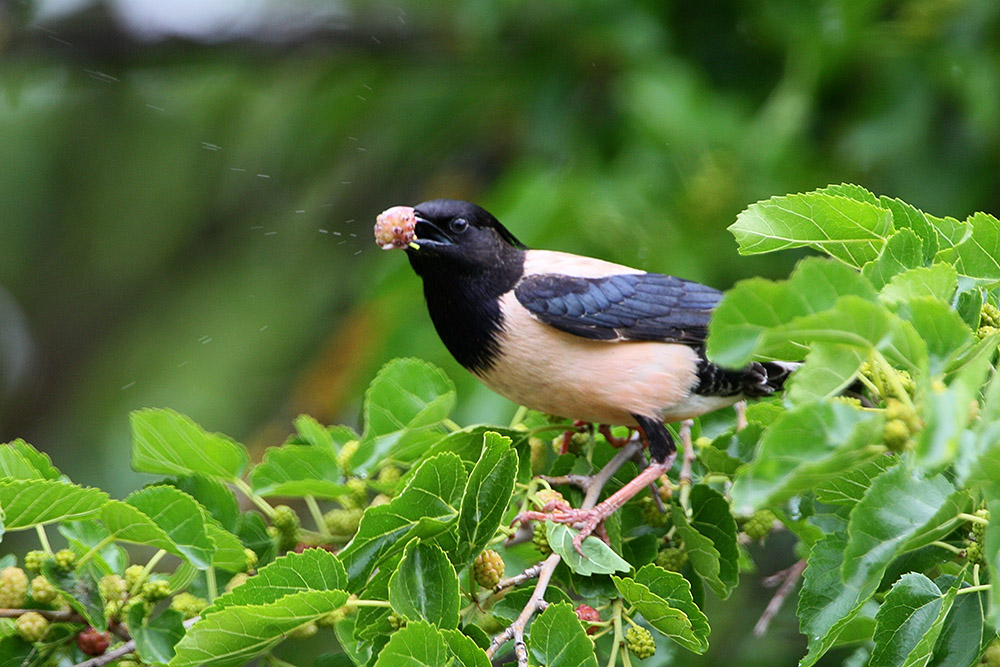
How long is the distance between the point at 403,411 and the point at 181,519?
2.37 ft

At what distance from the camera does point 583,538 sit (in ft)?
8.33

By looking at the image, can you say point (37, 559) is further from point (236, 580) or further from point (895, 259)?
point (895, 259)

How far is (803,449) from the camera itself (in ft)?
5.46

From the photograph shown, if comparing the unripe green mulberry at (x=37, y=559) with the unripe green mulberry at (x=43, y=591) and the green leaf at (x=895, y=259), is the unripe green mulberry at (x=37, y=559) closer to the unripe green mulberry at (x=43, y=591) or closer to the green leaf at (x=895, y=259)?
the unripe green mulberry at (x=43, y=591)

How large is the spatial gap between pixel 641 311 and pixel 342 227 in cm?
418

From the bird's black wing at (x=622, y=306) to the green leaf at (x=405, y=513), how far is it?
1112 mm

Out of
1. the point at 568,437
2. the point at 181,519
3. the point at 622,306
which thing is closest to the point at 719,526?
the point at 568,437

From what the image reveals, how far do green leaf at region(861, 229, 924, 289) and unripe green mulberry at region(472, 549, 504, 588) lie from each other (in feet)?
3.34

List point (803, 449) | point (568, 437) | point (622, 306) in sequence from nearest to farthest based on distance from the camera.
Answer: point (803, 449)
point (568, 437)
point (622, 306)

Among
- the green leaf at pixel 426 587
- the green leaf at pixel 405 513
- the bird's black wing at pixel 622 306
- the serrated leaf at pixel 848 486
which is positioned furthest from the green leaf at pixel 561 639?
the bird's black wing at pixel 622 306

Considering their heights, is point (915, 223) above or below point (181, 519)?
above

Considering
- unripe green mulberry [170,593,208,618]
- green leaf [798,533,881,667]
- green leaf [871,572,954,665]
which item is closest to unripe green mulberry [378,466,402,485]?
unripe green mulberry [170,593,208,618]

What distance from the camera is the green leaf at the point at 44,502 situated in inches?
89.8

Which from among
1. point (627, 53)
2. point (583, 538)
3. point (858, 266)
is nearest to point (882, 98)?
point (627, 53)
